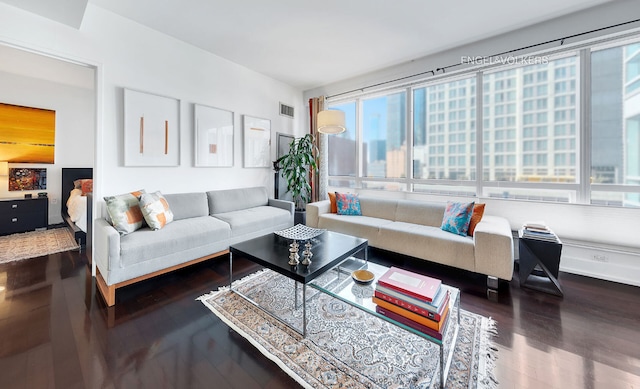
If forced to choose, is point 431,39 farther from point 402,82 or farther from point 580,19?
point 580,19

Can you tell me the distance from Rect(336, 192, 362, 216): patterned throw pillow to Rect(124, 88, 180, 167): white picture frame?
2226 mm

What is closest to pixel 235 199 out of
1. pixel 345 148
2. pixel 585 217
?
pixel 345 148

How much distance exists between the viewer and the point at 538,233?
93.4 inches

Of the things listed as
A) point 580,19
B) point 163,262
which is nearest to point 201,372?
point 163,262

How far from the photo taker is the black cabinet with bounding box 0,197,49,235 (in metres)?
3.78

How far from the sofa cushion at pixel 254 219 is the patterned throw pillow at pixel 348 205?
774mm

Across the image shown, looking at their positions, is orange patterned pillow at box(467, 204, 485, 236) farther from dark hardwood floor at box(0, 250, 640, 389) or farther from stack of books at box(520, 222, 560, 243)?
dark hardwood floor at box(0, 250, 640, 389)

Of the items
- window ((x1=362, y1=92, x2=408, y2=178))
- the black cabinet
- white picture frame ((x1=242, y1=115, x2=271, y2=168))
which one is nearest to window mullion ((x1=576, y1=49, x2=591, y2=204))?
window ((x1=362, y1=92, x2=408, y2=178))

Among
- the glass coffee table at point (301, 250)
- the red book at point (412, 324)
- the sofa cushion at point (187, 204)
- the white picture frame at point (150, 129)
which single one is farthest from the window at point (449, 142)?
the white picture frame at point (150, 129)

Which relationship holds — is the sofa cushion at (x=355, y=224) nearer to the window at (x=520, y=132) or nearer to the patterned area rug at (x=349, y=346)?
the window at (x=520, y=132)

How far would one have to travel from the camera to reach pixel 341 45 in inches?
127

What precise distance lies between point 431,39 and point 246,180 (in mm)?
3211

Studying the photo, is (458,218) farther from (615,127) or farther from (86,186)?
(86,186)

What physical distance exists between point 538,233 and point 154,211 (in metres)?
3.70
